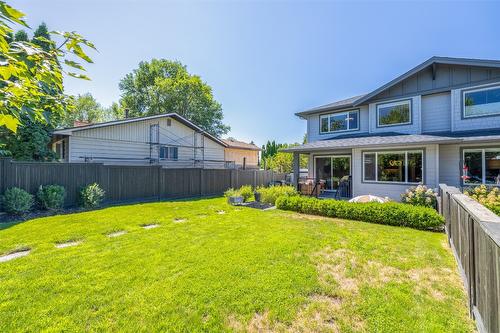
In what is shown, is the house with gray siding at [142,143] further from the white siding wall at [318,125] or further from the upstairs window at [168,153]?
the white siding wall at [318,125]

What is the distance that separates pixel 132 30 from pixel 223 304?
10.9m

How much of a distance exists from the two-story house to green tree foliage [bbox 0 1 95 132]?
10.7m

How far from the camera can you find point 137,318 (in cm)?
278

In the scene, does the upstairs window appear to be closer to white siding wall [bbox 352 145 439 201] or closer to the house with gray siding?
the house with gray siding

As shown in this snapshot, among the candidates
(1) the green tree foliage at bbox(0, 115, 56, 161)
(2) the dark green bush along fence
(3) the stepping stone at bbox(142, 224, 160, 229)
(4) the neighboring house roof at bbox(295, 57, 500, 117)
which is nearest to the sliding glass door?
(4) the neighboring house roof at bbox(295, 57, 500, 117)

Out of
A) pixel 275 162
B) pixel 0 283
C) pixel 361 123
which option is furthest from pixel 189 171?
pixel 275 162

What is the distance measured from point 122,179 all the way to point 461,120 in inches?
612

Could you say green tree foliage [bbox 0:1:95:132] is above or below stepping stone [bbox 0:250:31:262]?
above

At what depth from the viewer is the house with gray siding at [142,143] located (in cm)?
1415

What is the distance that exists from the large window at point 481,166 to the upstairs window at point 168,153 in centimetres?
1725

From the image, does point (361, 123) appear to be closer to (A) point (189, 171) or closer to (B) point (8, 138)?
(A) point (189, 171)

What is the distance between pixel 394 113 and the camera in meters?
12.6

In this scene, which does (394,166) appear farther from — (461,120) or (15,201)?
(15,201)

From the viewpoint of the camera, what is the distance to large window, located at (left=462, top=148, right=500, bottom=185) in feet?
32.2
